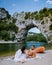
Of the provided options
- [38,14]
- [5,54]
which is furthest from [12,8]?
[5,54]

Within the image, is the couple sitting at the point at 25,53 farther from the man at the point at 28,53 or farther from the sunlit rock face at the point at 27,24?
the sunlit rock face at the point at 27,24

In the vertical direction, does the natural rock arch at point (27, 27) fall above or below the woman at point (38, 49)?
above

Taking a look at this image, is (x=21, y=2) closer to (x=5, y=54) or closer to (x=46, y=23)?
(x=46, y=23)

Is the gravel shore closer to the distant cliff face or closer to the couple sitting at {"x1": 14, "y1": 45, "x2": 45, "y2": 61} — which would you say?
the couple sitting at {"x1": 14, "y1": 45, "x2": 45, "y2": 61}

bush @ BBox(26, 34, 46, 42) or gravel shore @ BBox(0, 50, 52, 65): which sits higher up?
bush @ BBox(26, 34, 46, 42)

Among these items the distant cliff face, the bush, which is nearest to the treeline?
the distant cliff face

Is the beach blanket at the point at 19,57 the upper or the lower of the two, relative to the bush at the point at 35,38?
lower

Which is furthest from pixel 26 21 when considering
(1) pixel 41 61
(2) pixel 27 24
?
(1) pixel 41 61

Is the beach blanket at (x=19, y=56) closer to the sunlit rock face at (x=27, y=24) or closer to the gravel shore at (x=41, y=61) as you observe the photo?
the gravel shore at (x=41, y=61)

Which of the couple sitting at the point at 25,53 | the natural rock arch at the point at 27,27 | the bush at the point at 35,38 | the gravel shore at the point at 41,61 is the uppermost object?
the natural rock arch at the point at 27,27

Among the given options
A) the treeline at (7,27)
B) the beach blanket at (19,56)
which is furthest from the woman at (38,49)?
the treeline at (7,27)

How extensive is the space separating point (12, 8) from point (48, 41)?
0.50 metres

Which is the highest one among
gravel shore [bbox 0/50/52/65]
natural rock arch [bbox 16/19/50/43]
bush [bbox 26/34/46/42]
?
natural rock arch [bbox 16/19/50/43]

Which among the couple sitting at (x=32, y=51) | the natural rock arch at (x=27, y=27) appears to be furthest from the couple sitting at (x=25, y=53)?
the natural rock arch at (x=27, y=27)
